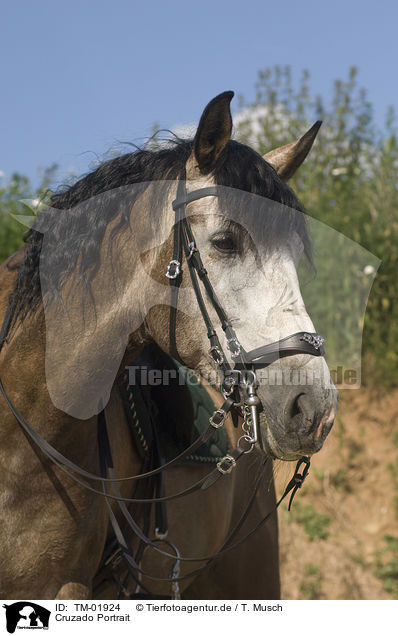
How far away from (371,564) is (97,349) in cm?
417

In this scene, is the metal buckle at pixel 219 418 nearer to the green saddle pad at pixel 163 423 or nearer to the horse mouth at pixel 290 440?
the horse mouth at pixel 290 440

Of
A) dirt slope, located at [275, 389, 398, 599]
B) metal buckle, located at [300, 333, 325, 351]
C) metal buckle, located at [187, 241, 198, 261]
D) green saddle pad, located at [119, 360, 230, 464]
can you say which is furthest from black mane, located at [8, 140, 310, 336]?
dirt slope, located at [275, 389, 398, 599]

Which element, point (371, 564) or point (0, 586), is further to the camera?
point (371, 564)

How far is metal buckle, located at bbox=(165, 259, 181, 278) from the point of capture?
1.81 meters

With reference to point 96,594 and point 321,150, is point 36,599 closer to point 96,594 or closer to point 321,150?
point 96,594

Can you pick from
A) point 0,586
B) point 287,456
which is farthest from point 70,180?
point 0,586

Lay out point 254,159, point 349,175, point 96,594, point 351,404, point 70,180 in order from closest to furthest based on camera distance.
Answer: point 254,159, point 70,180, point 96,594, point 351,404, point 349,175

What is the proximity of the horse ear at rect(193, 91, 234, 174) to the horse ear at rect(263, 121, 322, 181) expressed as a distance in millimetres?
311

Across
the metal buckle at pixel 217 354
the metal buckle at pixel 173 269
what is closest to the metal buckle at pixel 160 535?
the metal buckle at pixel 217 354

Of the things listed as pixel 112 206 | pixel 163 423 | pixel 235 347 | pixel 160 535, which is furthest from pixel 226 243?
pixel 160 535

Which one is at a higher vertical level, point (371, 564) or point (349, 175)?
point (349, 175)

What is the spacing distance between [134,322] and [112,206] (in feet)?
1.27

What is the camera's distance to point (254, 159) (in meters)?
1.87
